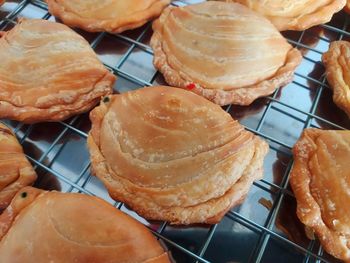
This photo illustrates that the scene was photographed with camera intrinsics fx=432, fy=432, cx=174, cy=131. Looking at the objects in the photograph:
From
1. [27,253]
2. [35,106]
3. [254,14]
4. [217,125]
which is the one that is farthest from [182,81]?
[27,253]

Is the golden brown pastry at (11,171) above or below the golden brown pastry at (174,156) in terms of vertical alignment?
below

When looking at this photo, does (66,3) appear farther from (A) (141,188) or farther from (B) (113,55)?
(A) (141,188)

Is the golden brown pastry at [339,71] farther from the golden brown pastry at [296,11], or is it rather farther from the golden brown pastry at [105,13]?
the golden brown pastry at [105,13]

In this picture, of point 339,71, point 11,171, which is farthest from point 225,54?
point 11,171

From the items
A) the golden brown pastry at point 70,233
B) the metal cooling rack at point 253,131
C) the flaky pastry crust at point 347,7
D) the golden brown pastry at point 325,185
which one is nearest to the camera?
the golden brown pastry at point 70,233

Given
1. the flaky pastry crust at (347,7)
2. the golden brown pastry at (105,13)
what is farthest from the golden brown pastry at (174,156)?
the flaky pastry crust at (347,7)

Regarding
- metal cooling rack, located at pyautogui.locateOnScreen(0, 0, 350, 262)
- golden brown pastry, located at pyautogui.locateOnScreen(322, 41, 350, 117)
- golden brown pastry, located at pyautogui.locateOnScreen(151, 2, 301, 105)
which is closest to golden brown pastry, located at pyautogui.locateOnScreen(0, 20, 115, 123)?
metal cooling rack, located at pyautogui.locateOnScreen(0, 0, 350, 262)
